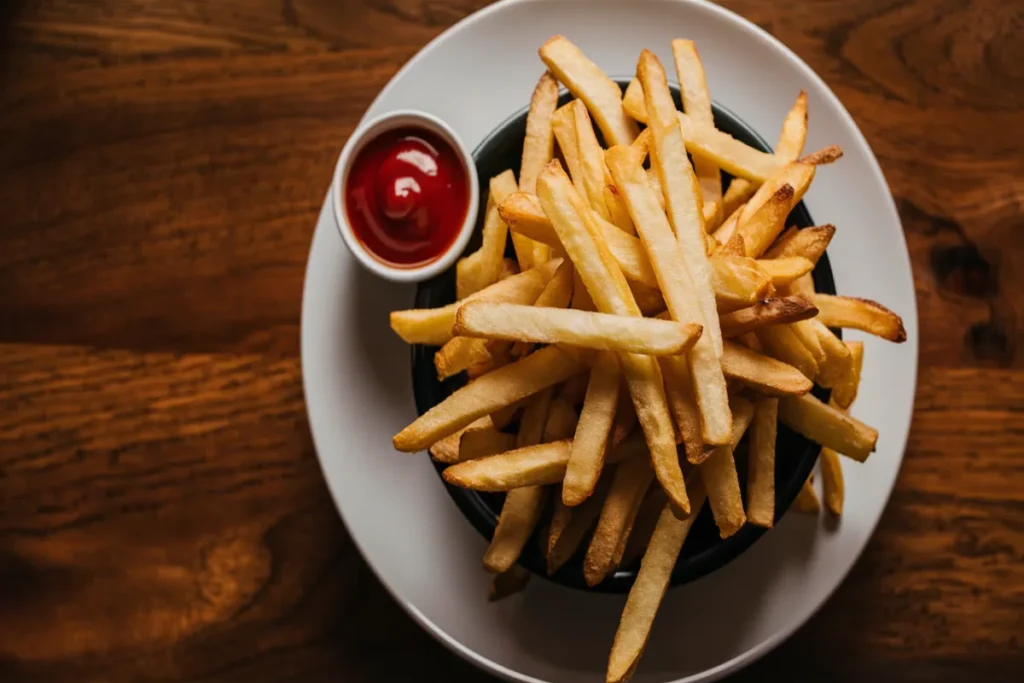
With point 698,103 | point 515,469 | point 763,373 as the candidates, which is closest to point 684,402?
point 763,373

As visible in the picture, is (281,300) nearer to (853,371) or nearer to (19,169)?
(19,169)

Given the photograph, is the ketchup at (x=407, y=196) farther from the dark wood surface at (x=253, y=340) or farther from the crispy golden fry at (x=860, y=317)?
the crispy golden fry at (x=860, y=317)

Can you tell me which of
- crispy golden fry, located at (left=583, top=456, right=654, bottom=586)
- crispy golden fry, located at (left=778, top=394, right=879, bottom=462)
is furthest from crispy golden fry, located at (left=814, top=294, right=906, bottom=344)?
crispy golden fry, located at (left=583, top=456, right=654, bottom=586)

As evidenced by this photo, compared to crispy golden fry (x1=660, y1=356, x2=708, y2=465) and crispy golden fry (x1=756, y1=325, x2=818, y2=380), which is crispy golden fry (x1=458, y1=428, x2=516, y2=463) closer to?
crispy golden fry (x1=660, y1=356, x2=708, y2=465)

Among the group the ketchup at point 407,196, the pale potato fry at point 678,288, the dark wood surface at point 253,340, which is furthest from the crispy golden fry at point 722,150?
the dark wood surface at point 253,340

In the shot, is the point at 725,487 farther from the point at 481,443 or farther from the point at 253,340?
the point at 253,340

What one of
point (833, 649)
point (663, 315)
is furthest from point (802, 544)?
point (663, 315)
